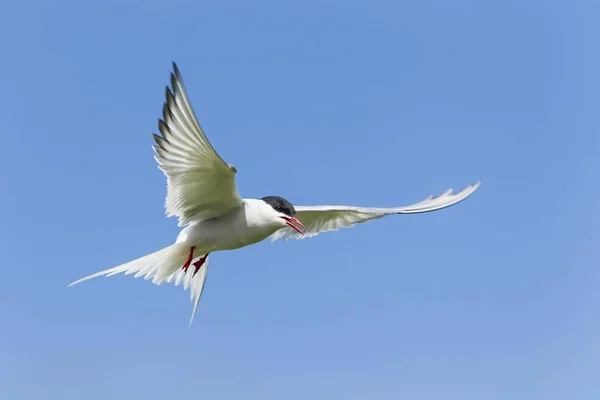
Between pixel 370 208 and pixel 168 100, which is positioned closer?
pixel 168 100

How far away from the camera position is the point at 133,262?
10258 millimetres

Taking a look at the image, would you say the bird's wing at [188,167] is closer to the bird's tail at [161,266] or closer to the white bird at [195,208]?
the white bird at [195,208]

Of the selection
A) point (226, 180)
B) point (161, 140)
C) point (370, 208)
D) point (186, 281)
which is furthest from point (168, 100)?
point (370, 208)

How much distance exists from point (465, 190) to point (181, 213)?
416 cm

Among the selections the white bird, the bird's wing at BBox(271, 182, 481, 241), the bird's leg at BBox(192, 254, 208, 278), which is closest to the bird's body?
the white bird

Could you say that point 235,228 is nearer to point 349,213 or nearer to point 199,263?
point 199,263

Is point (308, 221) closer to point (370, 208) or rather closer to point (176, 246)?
point (370, 208)

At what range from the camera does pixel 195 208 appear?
995 cm

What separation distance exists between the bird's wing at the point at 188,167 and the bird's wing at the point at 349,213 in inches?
74.6

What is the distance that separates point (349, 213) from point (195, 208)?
277 cm

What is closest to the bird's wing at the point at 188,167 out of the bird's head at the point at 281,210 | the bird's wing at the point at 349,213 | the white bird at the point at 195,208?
the white bird at the point at 195,208

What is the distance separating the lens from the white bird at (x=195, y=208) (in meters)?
8.80

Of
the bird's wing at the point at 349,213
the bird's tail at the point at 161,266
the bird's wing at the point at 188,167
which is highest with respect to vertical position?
the bird's wing at the point at 349,213

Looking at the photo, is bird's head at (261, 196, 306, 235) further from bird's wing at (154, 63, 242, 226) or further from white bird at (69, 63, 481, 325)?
bird's wing at (154, 63, 242, 226)
